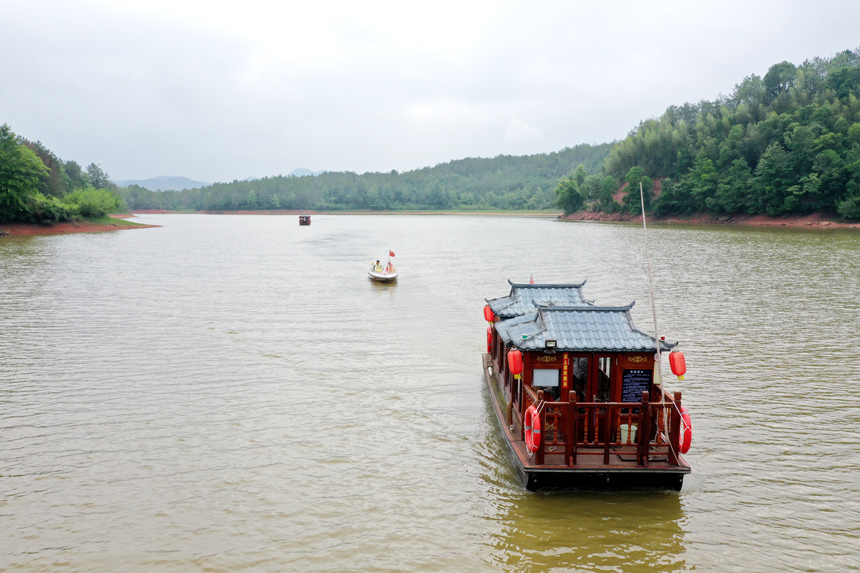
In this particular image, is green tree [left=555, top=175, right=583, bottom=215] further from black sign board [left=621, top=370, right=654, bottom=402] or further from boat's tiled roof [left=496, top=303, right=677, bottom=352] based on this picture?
black sign board [left=621, top=370, right=654, bottom=402]

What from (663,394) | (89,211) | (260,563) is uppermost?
(89,211)

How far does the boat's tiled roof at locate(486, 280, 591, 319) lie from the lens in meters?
14.0

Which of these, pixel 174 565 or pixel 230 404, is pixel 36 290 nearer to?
pixel 230 404

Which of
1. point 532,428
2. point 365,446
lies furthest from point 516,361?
point 365,446

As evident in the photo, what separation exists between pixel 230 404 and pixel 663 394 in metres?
9.71

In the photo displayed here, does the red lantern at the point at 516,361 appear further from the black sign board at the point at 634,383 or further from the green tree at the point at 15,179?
the green tree at the point at 15,179

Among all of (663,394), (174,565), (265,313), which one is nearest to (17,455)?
(174,565)

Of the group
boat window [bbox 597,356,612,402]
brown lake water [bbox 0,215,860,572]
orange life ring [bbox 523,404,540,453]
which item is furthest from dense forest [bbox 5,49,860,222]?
orange life ring [bbox 523,404,540,453]

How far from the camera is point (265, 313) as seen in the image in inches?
1010

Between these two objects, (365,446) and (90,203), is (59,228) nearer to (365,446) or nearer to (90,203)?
(90,203)

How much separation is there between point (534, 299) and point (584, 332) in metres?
3.94

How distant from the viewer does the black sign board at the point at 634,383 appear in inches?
407

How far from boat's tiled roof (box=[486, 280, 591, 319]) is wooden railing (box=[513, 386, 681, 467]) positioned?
378cm

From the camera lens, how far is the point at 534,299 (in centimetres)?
1434
